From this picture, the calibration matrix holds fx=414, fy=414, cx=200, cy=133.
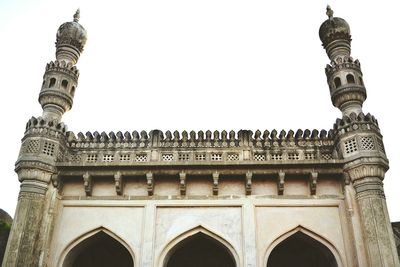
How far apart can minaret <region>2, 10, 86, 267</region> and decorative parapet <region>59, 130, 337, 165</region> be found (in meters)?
0.51

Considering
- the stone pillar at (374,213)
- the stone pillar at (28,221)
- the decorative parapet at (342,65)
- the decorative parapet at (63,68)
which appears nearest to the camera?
the stone pillar at (374,213)

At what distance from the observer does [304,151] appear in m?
9.83

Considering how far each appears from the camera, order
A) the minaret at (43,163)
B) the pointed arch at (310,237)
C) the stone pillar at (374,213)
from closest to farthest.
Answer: the stone pillar at (374,213)
the minaret at (43,163)
the pointed arch at (310,237)

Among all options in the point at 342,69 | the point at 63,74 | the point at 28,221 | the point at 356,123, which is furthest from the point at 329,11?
the point at 28,221

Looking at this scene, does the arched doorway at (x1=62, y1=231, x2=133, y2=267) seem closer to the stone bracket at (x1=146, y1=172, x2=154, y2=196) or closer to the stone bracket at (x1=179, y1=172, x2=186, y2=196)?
the stone bracket at (x1=146, y1=172, x2=154, y2=196)

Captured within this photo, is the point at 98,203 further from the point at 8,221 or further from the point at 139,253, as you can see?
the point at 8,221

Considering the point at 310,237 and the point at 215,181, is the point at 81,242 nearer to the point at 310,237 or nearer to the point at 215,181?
the point at 215,181

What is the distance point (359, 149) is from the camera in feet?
29.9

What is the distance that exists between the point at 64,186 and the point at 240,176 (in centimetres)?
416

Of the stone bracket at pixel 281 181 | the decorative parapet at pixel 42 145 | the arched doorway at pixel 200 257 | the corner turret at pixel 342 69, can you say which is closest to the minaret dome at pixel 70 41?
the decorative parapet at pixel 42 145

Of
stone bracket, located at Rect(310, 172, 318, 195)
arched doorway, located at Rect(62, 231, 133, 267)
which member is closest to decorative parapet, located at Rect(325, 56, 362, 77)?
stone bracket, located at Rect(310, 172, 318, 195)

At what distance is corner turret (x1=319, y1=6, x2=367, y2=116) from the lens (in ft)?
33.0

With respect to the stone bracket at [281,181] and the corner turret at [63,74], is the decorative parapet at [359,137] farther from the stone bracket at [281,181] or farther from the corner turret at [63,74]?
the corner turret at [63,74]

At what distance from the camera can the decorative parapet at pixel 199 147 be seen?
9.79m
